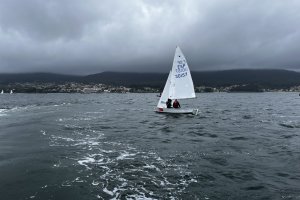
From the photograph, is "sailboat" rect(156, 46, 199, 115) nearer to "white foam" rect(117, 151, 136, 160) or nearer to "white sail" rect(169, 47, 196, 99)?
"white sail" rect(169, 47, 196, 99)

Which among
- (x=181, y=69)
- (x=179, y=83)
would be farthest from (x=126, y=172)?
(x=181, y=69)

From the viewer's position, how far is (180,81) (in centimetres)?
4528

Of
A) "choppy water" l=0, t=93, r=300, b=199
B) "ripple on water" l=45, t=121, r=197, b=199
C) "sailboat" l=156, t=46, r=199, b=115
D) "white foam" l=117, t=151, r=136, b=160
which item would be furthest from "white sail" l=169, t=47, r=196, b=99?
"white foam" l=117, t=151, r=136, b=160

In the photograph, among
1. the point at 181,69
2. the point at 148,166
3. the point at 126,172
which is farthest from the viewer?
the point at 181,69

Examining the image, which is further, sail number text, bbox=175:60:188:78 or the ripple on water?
sail number text, bbox=175:60:188:78

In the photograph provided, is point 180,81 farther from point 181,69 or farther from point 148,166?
point 148,166

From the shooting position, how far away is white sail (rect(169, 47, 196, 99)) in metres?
45.0

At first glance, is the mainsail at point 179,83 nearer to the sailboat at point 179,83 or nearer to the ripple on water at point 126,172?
the sailboat at point 179,83

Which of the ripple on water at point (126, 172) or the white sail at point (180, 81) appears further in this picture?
the white sail at point (180, 81)

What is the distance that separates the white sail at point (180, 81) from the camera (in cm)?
4503

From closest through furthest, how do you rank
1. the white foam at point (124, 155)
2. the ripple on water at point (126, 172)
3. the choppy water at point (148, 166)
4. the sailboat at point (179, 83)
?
the choppy water at point (148, 166), the ripple on water at point (126, 172), the white foam at point (124, 155), the sailboat at point (179, 83)

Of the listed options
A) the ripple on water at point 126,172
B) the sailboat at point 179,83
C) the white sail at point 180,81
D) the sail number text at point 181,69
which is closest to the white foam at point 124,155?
the ripple on water at point 126,172

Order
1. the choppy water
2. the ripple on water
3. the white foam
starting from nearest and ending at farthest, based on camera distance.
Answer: the choppy water, the ripple on water, the white foam

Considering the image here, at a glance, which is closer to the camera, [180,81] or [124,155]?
[124,155]
